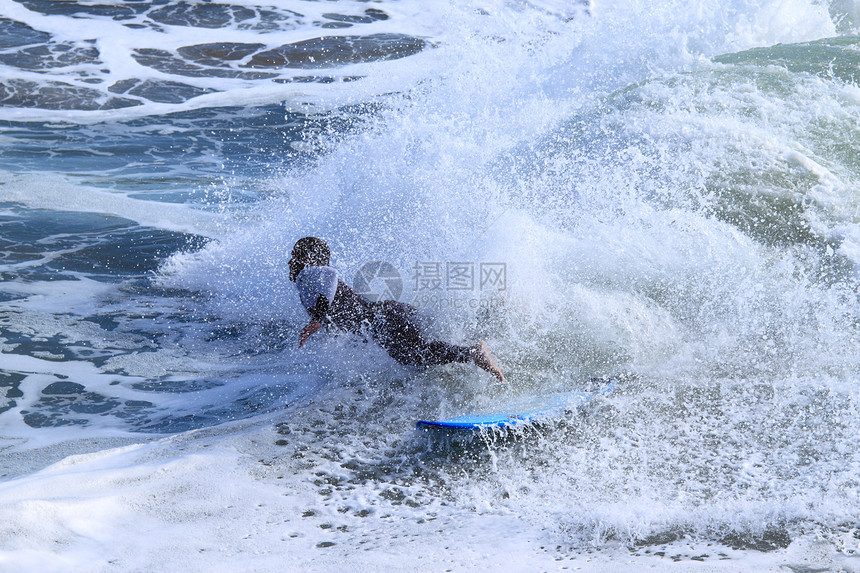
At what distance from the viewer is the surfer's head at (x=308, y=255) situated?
421 cm

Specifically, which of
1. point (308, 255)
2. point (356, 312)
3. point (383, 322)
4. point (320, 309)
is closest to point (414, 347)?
point (383, 322)

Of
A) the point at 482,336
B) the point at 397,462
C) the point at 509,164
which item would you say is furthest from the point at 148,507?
the point at 509,164

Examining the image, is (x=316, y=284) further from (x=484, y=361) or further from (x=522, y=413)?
(x=522, y=413)

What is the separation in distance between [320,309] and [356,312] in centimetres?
22

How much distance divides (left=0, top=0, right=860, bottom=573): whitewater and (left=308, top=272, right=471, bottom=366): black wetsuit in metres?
0.10

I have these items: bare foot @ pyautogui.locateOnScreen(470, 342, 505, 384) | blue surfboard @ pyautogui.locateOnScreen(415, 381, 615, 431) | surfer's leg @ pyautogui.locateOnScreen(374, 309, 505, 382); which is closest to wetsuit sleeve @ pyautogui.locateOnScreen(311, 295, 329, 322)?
surfer's leg @ pyautogui.locateOnScreen(374, 309, 505, 382)

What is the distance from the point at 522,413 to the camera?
11.4 feet

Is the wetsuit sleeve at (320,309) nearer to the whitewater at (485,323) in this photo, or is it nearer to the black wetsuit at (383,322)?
the black wetsuit at (383,322)

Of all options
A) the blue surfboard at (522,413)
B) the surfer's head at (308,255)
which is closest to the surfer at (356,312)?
the surfer's head at (308,255)

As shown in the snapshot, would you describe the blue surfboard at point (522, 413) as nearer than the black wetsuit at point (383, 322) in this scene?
Yes

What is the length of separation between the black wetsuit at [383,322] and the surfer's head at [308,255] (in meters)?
0.18

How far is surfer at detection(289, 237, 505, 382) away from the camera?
4.09 metres

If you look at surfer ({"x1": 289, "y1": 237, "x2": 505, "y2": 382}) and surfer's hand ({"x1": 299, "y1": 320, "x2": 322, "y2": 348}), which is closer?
surfer's hand ({"x1": 299, "y1": 320, "x2": 322, "y2": 348})

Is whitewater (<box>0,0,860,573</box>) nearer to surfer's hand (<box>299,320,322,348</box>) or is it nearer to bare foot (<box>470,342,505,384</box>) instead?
bare foot (<box>470,342,505,384</box>)
